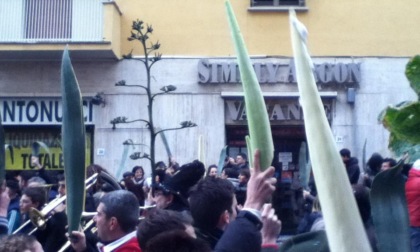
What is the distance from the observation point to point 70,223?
281cm

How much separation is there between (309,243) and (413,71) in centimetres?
46

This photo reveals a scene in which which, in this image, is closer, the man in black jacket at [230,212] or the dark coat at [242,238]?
the man in black jacket at [230,212]

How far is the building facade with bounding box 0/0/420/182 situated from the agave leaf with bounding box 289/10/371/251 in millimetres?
15666

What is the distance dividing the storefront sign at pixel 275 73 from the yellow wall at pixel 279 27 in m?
0.29

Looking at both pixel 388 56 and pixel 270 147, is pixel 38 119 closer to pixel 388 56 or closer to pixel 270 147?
pixel 388 56

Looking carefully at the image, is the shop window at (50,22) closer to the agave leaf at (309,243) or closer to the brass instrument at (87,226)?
the brass instrument at (87,226)

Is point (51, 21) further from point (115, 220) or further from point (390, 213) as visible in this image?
point (390, 213)

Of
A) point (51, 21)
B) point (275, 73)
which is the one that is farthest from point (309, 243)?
point (51, 21)

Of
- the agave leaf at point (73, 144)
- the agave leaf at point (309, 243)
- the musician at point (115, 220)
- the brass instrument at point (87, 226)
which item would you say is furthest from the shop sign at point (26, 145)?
the agave leaf at point (309, 243)

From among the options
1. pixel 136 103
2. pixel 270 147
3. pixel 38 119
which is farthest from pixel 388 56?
pixel 270 147

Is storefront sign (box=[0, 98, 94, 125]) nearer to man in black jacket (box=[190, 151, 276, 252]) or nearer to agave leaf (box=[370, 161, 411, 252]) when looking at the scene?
man in black jacket (box=[190, 151, 276, 252])

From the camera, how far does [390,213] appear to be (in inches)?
56.0

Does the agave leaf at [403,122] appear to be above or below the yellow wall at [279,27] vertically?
below

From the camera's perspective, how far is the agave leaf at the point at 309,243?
1.53 metres
